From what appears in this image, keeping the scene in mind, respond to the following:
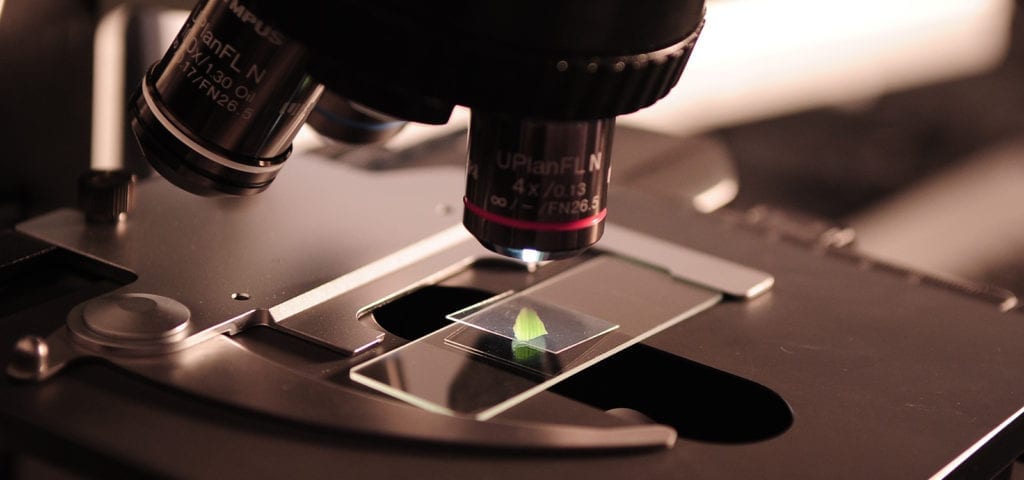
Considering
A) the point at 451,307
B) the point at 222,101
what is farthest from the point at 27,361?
the point at 451,307

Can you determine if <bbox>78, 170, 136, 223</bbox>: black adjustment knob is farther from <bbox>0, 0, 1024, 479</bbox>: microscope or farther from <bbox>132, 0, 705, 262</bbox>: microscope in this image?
<bbox>132, 0, 705, 262</bbox>: microscope

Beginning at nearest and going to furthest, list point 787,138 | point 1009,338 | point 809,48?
point 1009,338 < point 809,48 < point 787,138

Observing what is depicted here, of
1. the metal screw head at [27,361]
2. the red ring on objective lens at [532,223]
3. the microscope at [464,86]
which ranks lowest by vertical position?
the metal screw head at [27,361]

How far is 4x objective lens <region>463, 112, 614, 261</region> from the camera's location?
556 millimetres

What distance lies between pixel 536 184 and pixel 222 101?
0.47ft

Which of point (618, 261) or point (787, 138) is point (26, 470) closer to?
point (618, 261)

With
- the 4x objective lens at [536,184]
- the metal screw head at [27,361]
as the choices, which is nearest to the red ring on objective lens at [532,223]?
the 4x objective lens at [536,184]

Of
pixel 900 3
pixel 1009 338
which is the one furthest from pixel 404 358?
pixel 900 3

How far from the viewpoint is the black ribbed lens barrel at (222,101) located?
1.91ft

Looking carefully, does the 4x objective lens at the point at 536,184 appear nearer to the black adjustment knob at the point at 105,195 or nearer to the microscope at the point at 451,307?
the microscope at the point at 451,307

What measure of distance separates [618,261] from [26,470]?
13.6 inches

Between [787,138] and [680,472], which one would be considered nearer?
[680,472]

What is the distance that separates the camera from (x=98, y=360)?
24.1 inches

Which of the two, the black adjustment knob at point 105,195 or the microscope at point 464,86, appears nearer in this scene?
the microscope at point 464,86
